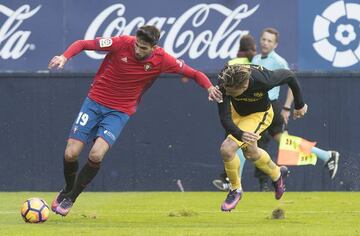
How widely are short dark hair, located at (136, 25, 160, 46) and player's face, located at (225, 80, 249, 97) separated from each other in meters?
0.95

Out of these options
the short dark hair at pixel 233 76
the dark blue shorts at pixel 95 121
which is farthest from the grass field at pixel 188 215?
the short dark hair at pixel 233 76

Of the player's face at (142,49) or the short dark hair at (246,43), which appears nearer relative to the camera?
Answer: the player's face at (142,49)

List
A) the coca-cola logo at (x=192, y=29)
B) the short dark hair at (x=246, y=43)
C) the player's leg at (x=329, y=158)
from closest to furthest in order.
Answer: the short dark hair at (x=246, y=43), the player's leg at (x=329, y=158), the coca-cola logo at (x=192, y=29)

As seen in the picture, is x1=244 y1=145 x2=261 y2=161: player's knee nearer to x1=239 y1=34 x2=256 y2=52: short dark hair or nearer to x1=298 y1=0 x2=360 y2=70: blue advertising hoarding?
x1=239 y1=34 x2=256 y2=52: short dark hair

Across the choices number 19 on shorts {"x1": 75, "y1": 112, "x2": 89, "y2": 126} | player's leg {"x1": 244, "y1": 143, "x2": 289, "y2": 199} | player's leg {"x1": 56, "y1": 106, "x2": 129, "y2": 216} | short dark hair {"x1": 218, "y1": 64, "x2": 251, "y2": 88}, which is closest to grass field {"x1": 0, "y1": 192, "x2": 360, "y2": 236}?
player's leg {"x1": 56, "y1": 106, "x2": 129, "y2": 216}

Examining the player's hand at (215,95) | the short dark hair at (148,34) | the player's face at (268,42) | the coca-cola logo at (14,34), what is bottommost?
the coca-cola logo at (14,34)

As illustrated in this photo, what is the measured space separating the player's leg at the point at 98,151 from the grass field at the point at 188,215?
225 millimetres

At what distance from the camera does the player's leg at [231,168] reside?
11859 mm

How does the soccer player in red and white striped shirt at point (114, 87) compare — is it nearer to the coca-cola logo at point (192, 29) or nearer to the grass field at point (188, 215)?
the grass field at point (188, 215)

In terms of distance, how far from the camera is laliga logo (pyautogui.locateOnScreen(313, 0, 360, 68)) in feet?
54.3

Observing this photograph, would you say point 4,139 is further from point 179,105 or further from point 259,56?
point 259,56

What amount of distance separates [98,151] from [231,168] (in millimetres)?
1564

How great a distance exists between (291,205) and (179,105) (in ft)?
11.8

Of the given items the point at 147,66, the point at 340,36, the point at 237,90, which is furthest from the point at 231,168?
the point at 340,36
